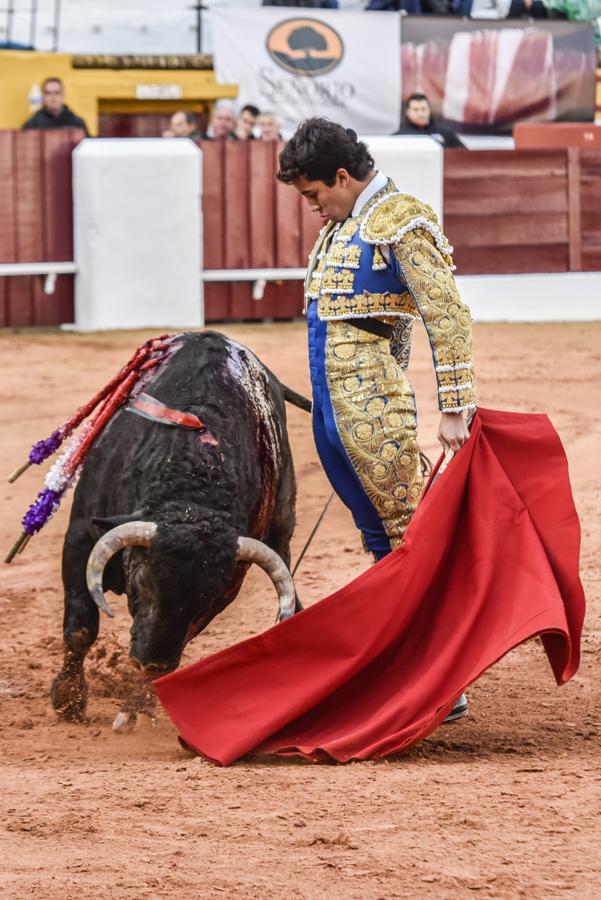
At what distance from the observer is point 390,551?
3.22m

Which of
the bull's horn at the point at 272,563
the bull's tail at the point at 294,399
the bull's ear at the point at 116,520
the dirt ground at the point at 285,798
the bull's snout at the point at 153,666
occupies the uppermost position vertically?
the bull's tail at the point at 294,399

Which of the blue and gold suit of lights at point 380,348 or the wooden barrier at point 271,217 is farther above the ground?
the wooden barrier at point 271,217

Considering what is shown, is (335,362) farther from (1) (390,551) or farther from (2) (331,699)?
(2) (331,699)

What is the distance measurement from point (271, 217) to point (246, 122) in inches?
25.0

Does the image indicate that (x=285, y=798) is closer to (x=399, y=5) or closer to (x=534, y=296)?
(x=534, y=296)

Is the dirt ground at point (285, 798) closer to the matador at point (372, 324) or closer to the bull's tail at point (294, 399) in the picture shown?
the matador at point (372, 324)

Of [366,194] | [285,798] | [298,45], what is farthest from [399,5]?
[285,798]

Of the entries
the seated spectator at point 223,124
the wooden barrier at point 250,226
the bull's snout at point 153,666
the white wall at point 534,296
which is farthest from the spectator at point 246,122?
the bull's snout at point 153,666

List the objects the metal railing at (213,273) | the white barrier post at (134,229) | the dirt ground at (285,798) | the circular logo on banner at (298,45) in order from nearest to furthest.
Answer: the dirt ground at (285,798) < the white barrier post at (134,229) < the metal railing at (213,273) < the circular logo on banner at (298,45)

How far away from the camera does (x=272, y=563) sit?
3100 millimetres

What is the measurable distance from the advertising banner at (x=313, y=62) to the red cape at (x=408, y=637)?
25.1ft

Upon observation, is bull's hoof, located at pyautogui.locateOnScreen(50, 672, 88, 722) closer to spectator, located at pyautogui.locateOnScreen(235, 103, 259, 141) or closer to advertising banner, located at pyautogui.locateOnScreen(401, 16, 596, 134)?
spectator, located at pyautogui.locateOnScreen(235, 103, 259, 141)

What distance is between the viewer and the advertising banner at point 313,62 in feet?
33.8

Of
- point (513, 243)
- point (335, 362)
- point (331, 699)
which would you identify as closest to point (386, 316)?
point (335, 362)
